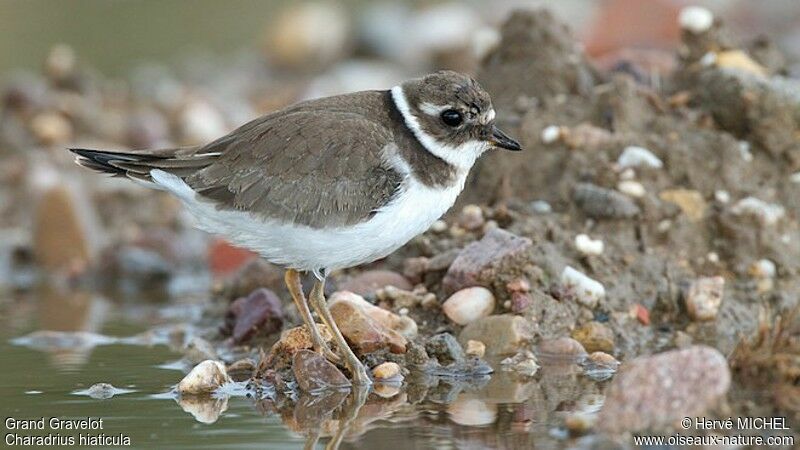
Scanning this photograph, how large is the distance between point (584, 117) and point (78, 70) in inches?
315

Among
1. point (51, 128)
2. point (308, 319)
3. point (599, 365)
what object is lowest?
point (599, 365)

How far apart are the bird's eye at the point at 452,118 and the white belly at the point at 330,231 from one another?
306 millimetres

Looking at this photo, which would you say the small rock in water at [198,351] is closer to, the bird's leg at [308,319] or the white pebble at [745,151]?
the bird's leg at [308,319]

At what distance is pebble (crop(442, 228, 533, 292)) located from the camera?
7895 mm

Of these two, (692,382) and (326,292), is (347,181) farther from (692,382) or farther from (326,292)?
(692,382)

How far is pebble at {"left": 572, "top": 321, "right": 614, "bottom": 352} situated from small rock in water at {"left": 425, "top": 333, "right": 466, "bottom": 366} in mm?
835

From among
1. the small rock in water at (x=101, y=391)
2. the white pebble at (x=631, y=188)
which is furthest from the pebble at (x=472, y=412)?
the white pebble at (x=631, y=188)

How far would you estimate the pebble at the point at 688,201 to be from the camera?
8.88m

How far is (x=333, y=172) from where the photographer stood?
7008 mm

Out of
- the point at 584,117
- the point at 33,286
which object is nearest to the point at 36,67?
the point at 33,286

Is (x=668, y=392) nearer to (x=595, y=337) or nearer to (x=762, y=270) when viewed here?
(x=595, y=337)

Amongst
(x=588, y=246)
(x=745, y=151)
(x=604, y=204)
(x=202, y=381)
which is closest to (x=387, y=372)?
(x=202, y=381)

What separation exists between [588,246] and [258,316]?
213cm

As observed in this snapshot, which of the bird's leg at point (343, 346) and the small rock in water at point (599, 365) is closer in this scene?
the bird's leg at point (343, 346)
